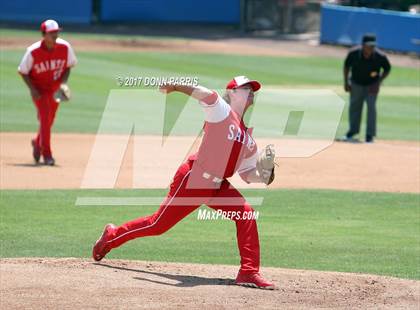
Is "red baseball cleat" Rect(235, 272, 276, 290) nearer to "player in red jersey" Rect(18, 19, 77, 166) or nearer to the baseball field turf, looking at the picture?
the baseball field turf

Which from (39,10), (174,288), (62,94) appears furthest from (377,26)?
(174,288)

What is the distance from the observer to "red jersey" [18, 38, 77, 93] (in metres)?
15.6

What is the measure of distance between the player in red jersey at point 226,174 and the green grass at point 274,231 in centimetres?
187

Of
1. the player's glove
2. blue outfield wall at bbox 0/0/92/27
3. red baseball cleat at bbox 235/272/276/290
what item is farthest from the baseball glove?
blue outfield wall at bbox 0/0/92/27

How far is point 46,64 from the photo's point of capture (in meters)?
15.7

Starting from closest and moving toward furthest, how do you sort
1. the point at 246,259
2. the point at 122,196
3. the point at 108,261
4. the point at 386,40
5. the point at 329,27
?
the point at 246,259
the point at 108,261
the point at 122,196
the point at 386,40
the point at 329,27

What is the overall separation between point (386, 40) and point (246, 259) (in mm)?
26246

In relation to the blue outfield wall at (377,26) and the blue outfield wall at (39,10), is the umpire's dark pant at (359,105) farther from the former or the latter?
the blue outfield wall at (39,10)

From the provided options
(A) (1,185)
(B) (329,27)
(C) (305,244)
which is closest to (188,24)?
(B) (329,27)

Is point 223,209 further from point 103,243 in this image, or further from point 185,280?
point 103,243

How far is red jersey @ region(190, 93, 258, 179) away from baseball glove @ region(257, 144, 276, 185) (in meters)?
0.17

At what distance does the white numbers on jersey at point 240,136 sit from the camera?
893cm

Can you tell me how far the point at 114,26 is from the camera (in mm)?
42031

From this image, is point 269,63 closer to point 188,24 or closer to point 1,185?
point 188,24
